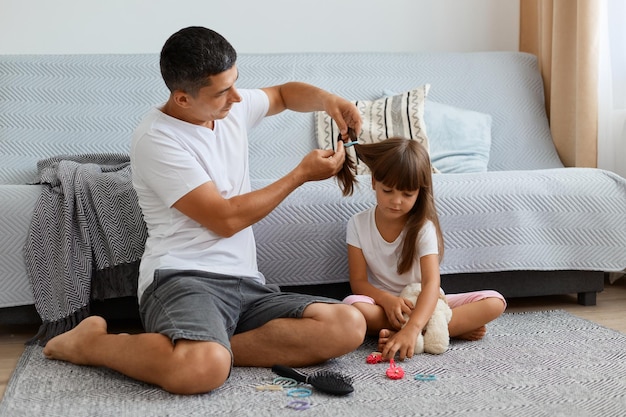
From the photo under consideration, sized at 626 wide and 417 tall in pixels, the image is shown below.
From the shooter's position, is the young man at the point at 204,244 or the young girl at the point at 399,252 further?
the young girl at the point at 399,252

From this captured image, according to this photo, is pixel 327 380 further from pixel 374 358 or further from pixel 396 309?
pixel 396 309

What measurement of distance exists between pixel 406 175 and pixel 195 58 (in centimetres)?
62

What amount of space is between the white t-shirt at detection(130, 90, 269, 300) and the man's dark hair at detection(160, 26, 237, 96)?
0.13 meters

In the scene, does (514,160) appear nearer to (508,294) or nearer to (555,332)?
(508,294)

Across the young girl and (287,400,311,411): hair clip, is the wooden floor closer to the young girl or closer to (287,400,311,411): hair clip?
the young girl

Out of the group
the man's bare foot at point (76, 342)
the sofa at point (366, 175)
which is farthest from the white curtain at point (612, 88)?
the man's bare foot at point (76, 342)

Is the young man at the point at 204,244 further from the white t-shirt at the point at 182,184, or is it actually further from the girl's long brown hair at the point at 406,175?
the girl's long brown hair at the point at 406,175

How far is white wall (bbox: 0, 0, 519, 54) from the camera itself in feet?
10.8

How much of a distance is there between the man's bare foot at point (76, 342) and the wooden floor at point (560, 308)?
116mm

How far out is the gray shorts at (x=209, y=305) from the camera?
181 cm

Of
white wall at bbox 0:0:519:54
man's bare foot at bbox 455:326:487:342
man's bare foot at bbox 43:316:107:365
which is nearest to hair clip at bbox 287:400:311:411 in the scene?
man's bare foot at bbox 43:316:107:365

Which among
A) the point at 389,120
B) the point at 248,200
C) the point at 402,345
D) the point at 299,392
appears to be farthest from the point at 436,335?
the point at 389,120

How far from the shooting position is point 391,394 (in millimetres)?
1736

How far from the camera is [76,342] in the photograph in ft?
6.49
